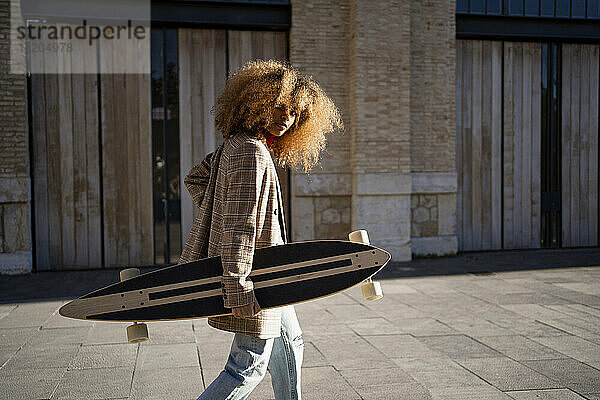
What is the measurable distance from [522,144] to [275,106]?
9.09 metres

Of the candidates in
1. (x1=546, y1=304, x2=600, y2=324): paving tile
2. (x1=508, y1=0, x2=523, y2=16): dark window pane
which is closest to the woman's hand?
(x1=546, y1=304, x2=600, y2=324): paving tile

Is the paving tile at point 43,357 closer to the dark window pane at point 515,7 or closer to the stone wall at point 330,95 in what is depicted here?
the stone wall at point 330,95

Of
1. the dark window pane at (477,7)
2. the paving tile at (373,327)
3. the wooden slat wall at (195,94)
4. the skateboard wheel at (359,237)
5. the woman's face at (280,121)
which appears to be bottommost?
the paving tile at (373,327)

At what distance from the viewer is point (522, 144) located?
429 inches

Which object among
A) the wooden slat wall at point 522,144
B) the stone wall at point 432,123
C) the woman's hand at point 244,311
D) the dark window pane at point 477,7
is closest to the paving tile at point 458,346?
the woman's hand at point 244,311

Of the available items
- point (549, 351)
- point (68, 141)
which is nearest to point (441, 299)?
point (549, 351)

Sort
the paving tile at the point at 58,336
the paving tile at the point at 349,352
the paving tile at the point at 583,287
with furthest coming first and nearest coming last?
1. the paving tile at the point at 583,287
2. the paving tile at the point at 58,336
3. the paving tile at the point at 349,352

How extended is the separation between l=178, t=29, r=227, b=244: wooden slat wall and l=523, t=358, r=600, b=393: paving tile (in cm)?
625

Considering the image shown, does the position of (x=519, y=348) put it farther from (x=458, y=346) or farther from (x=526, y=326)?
(x=526, y=326)

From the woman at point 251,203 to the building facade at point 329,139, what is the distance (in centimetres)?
645

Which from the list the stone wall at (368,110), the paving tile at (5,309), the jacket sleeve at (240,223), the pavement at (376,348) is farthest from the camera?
the stone wall at (368,110)

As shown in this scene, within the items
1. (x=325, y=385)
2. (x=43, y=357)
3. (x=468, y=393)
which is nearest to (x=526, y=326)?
(x=468, y=393)

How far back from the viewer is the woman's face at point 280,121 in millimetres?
2900

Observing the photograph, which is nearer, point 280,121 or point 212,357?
point 280,121
